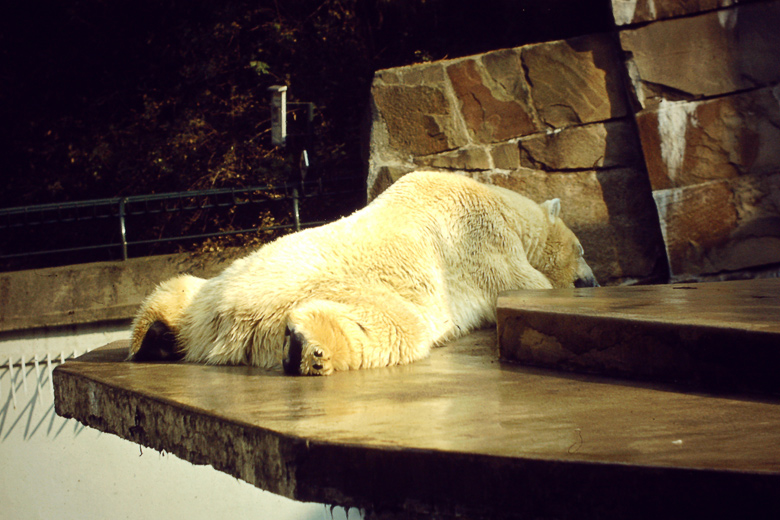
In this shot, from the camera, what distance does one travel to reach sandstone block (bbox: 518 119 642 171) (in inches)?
178

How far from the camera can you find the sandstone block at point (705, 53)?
13.6 ft

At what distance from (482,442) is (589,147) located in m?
3.77

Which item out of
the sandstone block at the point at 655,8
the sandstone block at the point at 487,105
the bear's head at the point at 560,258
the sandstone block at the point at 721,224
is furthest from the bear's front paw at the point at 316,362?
the sandstone block at the point at 655,8

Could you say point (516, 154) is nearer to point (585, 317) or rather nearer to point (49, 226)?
point (585, 317)

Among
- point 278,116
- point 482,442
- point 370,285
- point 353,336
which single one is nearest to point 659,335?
point 482,442

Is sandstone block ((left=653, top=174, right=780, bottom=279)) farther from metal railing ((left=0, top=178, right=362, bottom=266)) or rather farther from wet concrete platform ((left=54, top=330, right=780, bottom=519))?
metal railing ((left=0, top=178, right=362, bottom=266))

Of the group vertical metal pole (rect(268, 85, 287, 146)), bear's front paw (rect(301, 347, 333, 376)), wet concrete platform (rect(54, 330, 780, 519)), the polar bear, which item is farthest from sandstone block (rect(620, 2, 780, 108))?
bear's front paw (rect(301, 347, 333, 376))

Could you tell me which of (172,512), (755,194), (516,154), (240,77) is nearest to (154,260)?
(172,512)

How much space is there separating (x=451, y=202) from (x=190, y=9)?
546 centimetres

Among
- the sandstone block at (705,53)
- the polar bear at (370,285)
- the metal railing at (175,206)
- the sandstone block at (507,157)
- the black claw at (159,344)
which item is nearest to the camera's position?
the polar bear at (370,285)

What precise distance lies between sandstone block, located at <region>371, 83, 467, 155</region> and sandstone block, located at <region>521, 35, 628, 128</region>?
0.67 meters

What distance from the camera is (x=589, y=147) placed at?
4.55 meters

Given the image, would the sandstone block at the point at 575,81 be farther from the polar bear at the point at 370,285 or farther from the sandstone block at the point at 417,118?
the polar bear at the point at 370,285

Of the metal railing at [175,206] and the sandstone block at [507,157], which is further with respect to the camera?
the metal railing at [175,206]
